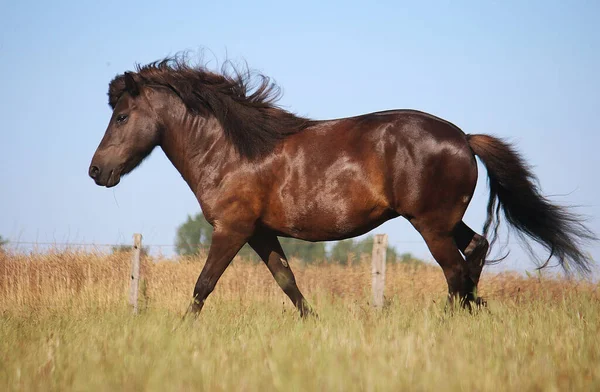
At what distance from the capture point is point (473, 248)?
7.31 metres

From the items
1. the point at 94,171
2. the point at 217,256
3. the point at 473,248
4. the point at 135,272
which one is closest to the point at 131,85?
the point at 94,171

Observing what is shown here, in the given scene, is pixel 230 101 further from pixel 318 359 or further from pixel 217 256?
pixel 318 359

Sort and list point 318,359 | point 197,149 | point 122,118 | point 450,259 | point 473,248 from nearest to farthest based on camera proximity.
A: point 318,359, point 450,259, point 473,248, point 197,149, point 122,118

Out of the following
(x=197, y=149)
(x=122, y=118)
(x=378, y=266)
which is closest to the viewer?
(x=197, y=149)

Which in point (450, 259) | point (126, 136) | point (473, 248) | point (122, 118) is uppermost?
point (122, 118)

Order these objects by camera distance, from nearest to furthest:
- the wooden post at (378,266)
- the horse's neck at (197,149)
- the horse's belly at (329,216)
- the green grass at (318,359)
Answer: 1. the green grass at (318,359)
2. the horse's belly at (329,216)
3. the horse's neck at (197,149)
4. the wooden post at (378,266)

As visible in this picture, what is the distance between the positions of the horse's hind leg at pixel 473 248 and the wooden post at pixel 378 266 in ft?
13.8

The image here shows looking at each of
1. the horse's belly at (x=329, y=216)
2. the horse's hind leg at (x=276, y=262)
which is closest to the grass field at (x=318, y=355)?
the horse's hind leg at (x=276, y=262)

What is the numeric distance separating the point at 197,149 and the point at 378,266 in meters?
5.10

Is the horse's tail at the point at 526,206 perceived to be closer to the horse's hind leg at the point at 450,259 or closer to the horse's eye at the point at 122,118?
the horse's hind leg at the point at 450,259

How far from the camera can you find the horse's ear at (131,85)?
7.59 meters

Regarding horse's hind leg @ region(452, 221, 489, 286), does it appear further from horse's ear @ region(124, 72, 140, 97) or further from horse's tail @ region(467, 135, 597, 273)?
horse's ear @ region(124, 72, 140, 97)

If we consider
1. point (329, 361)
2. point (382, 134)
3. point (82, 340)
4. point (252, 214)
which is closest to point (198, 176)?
point (252, 214)

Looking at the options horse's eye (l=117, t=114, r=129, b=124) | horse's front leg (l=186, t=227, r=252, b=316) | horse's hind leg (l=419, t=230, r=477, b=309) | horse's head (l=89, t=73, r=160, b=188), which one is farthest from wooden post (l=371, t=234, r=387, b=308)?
horse's eye (l=117, t=114, r=129, b=124)
